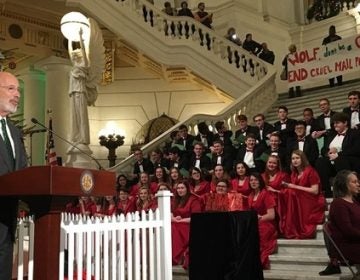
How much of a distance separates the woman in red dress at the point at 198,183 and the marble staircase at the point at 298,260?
1.50 metres

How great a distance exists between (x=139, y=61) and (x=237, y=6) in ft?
12.2

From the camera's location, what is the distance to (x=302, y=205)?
6.36 m

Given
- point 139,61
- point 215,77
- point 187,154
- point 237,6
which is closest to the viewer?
point 187,154

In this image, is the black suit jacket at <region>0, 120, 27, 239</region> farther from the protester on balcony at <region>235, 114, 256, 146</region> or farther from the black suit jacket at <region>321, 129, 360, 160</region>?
the protester on balcony at <region>235, 114, 256, 146</region>

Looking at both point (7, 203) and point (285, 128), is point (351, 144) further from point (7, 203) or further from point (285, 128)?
point (7, 203)

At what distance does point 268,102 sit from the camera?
12.5 meters

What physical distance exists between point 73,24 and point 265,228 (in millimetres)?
5618

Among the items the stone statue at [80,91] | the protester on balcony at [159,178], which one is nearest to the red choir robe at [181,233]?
the protester on balcony at [159,178]

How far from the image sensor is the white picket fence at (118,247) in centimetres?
379

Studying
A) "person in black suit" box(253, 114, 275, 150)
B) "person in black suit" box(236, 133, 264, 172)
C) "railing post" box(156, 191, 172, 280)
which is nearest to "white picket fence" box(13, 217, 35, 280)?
"railing post" box(156, 191, 172, 280)

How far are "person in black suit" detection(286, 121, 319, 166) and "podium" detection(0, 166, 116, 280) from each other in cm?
560

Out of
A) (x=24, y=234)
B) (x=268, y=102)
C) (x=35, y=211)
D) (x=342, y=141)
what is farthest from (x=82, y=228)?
(x=268, y=102)

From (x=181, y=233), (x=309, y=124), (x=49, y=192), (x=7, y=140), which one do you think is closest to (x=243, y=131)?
(x=309, y=124)

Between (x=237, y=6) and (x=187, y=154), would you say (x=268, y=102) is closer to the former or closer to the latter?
(x=187, y=154)
